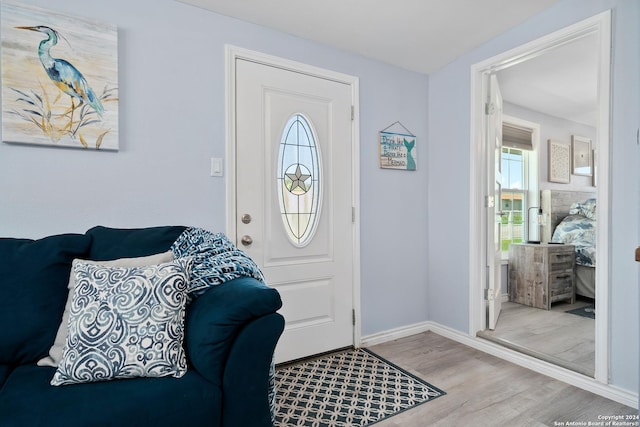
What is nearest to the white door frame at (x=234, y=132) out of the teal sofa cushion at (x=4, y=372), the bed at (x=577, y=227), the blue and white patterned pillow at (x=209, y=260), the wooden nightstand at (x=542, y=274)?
the blue and white patterned pillow at (x=209, y=260)

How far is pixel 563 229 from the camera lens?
4.10 metres

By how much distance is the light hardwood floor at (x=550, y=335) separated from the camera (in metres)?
2.31

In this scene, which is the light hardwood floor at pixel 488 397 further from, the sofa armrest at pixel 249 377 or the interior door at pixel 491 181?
the sofa armrest at pixel 249 377

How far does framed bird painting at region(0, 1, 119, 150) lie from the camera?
1.63m

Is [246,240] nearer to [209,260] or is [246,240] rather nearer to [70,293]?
[209,260]

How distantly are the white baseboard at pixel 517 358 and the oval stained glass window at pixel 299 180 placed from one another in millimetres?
1020

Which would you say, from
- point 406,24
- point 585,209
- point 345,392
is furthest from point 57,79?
point 585,209

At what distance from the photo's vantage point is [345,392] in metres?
1.95

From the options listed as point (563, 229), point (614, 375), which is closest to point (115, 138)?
point (614, 375)

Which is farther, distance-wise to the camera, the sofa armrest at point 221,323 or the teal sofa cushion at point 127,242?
the teal sofa cushion at point 127,242

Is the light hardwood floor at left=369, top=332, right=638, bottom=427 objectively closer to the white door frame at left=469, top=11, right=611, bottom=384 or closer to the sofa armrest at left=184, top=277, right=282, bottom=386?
the white door frame at left=469, top=11, right=611, bottom=384

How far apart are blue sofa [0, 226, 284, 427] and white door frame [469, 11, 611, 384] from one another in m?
1.85

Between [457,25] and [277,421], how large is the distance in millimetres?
2629

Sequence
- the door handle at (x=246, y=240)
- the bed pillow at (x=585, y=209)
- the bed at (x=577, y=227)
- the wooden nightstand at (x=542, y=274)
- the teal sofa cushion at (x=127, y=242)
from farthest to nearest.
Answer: the bed pillow at (x=585, y=209)
the bed at (x=577, y=227)
the wooden nightstand at (x=542, y=274)
the door handle at (x=246, y=240)
the teal sofa cushion at (x=127, y=242)
